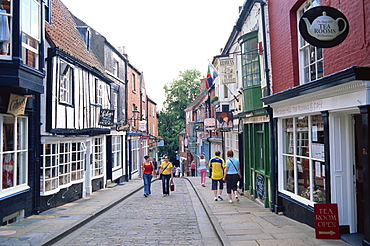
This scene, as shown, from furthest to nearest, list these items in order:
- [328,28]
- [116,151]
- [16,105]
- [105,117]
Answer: [116,151], [105,117], [16,105], [328,28]

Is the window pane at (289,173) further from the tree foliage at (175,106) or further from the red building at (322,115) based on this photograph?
the tree foliage at (175,106)

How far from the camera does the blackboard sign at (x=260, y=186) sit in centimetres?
1207

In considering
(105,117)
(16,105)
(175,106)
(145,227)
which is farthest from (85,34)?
(175,106)

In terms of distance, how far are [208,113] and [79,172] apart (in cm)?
1636

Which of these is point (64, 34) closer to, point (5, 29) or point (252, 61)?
point (5, 29)

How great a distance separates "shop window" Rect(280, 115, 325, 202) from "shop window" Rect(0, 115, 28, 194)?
24.4ft

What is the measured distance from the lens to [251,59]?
497 inches

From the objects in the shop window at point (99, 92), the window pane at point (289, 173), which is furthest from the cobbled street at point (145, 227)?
the shop window at point (99, 92)

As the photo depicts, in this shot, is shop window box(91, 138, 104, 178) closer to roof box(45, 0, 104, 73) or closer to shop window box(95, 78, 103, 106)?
shop window box(95, 78, 103, 106)

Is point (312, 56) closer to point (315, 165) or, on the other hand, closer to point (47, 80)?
point (315, 165)

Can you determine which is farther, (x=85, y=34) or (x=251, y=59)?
(x=85, y=34)

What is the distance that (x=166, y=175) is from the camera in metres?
15.6

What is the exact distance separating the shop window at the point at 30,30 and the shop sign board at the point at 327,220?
8.09m

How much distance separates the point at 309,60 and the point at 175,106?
53176mm
